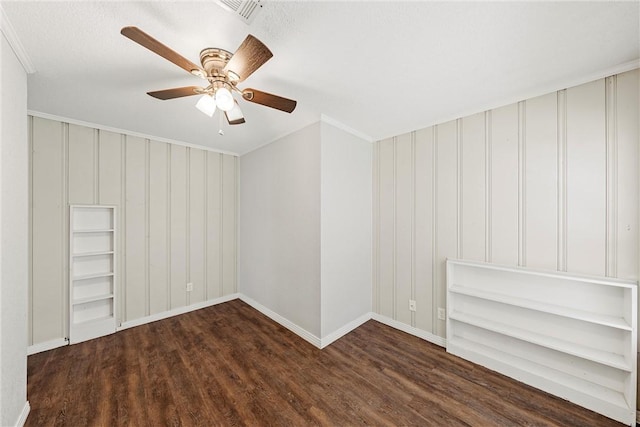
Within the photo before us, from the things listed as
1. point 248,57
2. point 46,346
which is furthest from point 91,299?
point 248,57

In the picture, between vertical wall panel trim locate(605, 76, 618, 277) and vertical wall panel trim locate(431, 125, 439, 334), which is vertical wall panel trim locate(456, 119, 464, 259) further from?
vertical wall panel trim locate(605, 76, 618, 277)

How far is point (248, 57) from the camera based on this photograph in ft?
4.11

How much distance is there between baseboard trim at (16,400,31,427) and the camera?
60.0 inches

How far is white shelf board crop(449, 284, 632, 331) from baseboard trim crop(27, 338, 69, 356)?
416 centimetres

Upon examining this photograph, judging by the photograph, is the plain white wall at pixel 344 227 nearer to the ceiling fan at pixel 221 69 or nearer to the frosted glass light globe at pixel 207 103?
the ceiling fan at pixel 221 69

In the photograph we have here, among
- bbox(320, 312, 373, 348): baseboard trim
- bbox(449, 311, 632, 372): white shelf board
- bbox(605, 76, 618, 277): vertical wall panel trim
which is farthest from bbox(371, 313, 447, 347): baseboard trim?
bbox(605, 76, 618, 277): vertical wall panel trim

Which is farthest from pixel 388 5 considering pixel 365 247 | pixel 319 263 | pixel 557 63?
pixel 365 247

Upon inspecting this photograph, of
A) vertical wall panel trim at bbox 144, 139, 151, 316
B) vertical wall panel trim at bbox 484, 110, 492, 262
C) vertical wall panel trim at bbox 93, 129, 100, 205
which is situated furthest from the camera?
vertical wall panel trim at bbox 144, 139, 151, 316

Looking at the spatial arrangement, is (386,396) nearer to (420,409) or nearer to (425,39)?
(420,409)

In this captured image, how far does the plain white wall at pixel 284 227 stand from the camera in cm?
262

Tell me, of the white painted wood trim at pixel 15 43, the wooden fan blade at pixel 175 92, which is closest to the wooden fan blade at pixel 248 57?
the wooden fan blade at pixel 175 92

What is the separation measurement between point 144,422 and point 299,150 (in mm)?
2676

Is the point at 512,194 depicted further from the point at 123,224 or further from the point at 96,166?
the point at 96,166

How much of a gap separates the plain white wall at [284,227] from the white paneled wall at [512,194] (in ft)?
3.40
